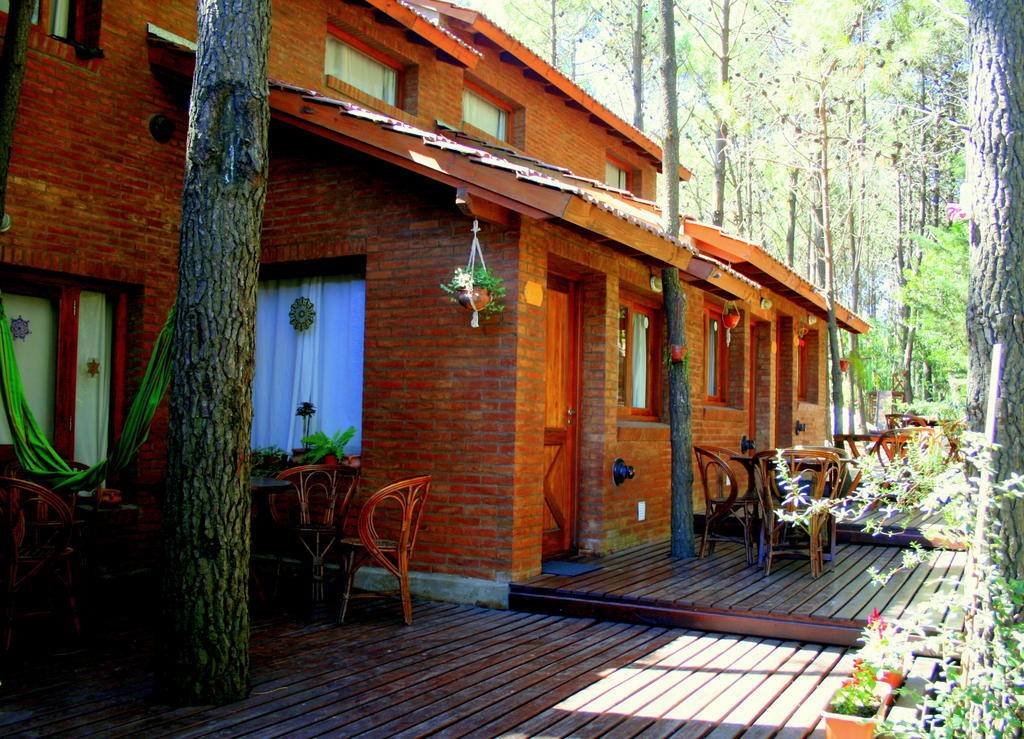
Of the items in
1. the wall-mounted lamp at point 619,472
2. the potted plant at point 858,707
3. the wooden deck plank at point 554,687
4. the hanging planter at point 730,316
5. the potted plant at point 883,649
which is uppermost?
the hanging planter at point 730,316

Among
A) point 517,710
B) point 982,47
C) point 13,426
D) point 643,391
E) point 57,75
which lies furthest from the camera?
point 643,391

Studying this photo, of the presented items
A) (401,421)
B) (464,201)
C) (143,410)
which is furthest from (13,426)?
(464,201)

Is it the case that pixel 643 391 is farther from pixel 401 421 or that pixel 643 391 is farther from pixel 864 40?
pixel 864 40

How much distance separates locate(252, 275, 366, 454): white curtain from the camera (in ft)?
22.5

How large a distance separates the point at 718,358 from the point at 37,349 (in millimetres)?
7470

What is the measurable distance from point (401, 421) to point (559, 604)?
1.77 meters

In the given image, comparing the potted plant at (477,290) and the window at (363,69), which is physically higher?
the window at (363,69)

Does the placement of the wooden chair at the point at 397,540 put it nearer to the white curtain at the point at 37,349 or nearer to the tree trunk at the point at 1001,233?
the white curtain at the point at 37,349

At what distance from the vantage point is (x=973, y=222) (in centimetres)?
334

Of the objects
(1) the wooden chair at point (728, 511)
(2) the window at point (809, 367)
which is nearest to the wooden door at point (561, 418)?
(1) the wooden chair at point (728, 511)

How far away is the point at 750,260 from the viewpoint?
926 centimetres

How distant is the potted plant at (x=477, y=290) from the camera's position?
5648 millimetres

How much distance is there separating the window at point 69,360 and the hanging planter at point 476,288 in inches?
108

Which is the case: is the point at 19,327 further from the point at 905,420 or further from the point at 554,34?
the point at 554,34
